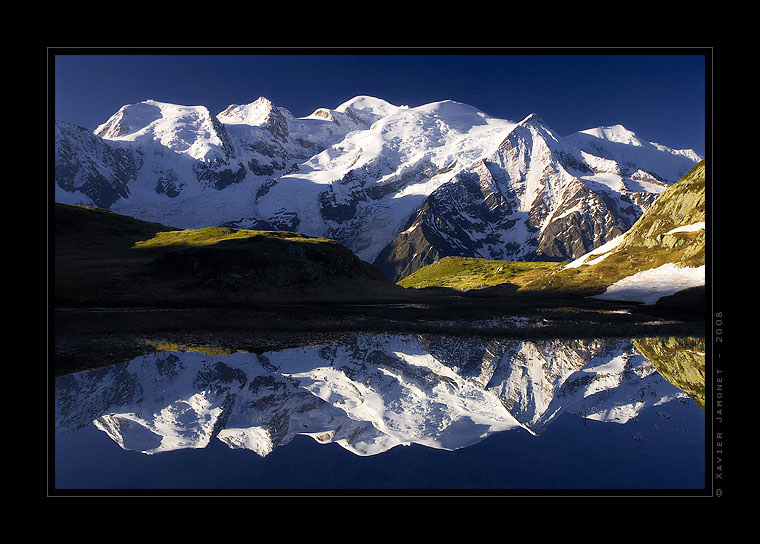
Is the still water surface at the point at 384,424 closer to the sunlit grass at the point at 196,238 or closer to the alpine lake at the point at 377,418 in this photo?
the alpine lake at the point at 377,418

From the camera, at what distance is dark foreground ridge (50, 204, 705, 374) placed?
31562 millimetres

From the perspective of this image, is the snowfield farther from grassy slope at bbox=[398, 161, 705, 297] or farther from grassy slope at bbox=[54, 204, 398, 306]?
grassy slope at bbox=[54, 204, 398, 306]

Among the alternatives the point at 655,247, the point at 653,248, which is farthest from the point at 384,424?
the point at 655,247

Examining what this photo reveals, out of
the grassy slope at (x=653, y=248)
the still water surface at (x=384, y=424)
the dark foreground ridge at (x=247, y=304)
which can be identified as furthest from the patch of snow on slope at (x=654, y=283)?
A: the still water surface at (x=384, y=424)

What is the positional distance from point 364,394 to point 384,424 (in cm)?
400

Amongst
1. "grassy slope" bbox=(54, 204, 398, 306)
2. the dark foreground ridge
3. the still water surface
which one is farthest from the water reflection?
"grassy slope" bbox=(54, 204, 398, 306)

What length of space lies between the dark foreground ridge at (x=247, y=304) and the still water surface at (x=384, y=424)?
3.55 metres

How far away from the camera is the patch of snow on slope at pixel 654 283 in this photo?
64875 mm

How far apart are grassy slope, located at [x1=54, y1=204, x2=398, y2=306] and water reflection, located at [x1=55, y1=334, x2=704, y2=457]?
150ft

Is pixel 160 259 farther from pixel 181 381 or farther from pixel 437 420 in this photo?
pixel 437 420
